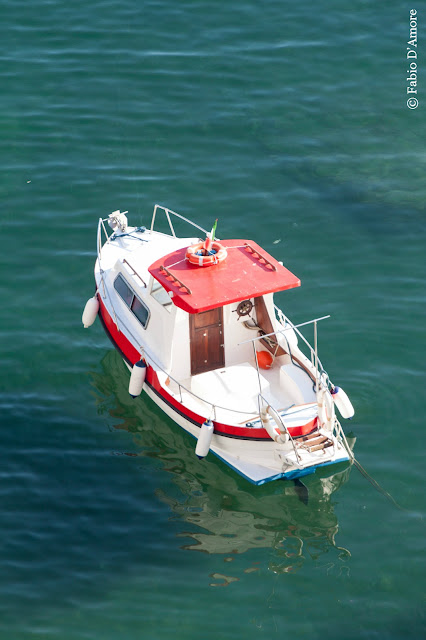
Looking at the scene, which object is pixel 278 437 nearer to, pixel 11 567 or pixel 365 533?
pixel 365 533

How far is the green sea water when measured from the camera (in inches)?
647

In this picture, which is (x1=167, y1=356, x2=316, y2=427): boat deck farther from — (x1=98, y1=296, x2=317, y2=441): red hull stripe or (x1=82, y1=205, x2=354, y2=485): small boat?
(x1=98, y1=296, x2=317, y2=441): red hull stripe

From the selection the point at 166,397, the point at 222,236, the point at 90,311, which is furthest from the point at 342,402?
the point at 222,236

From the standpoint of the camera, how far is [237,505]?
1823 cm

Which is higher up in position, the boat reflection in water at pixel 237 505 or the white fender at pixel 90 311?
the white fender at pixel 90 311

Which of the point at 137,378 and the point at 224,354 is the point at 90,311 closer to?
the point at 137,378

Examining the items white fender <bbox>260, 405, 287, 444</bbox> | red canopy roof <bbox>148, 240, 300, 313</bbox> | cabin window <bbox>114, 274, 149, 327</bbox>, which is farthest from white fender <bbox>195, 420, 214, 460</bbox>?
cabin window <bbox>114, 274, 149, 327</bbox>

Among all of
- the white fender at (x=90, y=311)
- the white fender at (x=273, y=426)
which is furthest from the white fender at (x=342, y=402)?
the white fender at (x=90, y=311)

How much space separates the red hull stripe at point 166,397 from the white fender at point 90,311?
0.12 meters

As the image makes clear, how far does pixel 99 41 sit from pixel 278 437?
19211mm

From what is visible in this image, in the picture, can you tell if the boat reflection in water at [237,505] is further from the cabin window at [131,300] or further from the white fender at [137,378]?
the cabin window at [131,300]

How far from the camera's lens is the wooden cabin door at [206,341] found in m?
19.4

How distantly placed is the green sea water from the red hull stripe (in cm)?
95

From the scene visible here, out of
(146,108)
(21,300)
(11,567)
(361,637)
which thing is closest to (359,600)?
(361,637)
